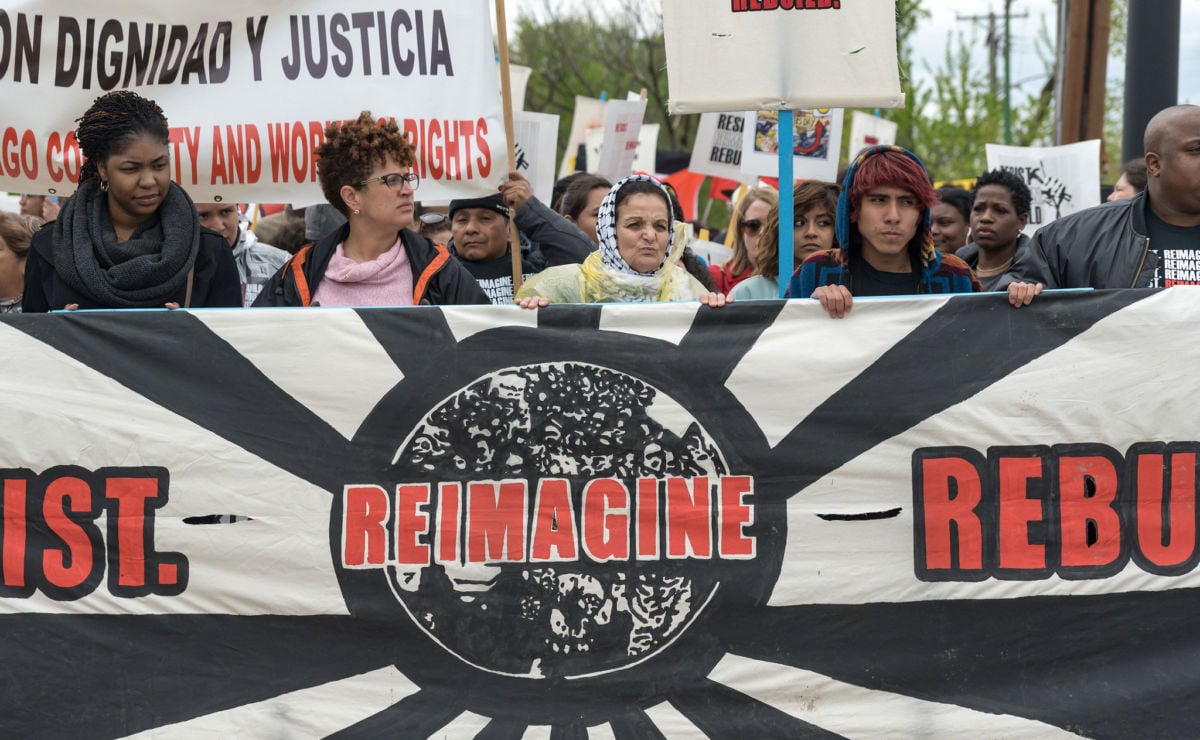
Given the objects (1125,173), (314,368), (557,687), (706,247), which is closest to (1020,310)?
(557,687)

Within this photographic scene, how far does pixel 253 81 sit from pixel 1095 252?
111 inches

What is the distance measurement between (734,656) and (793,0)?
192 cm

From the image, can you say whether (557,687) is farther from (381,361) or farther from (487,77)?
(487,77)

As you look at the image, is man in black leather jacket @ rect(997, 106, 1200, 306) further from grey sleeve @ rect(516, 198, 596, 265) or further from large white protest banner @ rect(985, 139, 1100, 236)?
large white protest banner @ rect(985, 139, 1100, 236)

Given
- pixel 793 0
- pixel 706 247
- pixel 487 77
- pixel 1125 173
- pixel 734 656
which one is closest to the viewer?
pixel 734 656

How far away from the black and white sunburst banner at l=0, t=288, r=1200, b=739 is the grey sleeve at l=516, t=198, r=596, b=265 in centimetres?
132

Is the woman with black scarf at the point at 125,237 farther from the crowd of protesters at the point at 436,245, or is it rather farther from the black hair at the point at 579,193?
the black hair at the point at 579,193

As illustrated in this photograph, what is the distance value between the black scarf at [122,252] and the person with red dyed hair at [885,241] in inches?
69.7

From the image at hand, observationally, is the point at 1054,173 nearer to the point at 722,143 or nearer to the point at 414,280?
the point at 722,143

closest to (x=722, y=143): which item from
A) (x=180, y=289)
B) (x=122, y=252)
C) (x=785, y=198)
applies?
(x=785, y=198)

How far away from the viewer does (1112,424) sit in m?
3.88

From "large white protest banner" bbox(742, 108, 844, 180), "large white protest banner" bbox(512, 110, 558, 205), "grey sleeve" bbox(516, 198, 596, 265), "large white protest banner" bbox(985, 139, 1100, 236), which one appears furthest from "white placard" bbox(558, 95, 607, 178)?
"grey sleeve" bbox(516, 198, 596, 265)

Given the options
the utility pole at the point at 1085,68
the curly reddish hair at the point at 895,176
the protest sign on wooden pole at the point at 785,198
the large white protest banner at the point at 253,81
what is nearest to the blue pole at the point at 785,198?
the protest sign on wooden pole at the point at 785,198

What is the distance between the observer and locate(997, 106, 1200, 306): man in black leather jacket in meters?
→ 4.33
